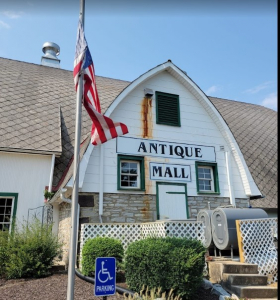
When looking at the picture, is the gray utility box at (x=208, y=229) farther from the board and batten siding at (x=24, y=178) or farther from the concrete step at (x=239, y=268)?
the board and batten siding at (x=24, y=178)

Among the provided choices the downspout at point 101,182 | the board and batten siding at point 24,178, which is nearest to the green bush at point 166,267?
the downspout at point 101,182

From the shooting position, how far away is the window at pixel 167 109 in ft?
37.4

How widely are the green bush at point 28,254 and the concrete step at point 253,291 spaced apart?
4535 millimetres

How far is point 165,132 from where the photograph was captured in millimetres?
11250

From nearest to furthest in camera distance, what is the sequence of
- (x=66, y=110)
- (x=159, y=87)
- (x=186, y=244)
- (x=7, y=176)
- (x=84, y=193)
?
(x=186, y=244)
(x=84, y=193)
(x=7, y=176)
(x=159, y=87)
(x=66, y=110)

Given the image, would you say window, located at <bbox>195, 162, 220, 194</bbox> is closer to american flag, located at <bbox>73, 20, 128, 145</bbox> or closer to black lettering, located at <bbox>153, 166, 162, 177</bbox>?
black lettering, located at <bbox>153, 166, 162, 177</bbox>

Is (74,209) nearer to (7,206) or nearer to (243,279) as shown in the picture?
(243,279)

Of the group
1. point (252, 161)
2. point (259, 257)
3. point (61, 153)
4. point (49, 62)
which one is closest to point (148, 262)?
point (259, 257)

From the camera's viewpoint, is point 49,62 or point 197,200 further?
point 49,62

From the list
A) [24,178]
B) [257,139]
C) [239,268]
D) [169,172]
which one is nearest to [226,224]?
[239,268]

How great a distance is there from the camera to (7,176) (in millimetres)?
10305

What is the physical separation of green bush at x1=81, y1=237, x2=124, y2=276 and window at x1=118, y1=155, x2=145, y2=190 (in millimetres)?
2733

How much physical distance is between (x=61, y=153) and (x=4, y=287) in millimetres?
5234

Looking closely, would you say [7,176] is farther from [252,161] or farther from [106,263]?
[252,161]
